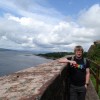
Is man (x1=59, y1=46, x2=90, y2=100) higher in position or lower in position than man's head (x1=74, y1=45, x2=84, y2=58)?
lower

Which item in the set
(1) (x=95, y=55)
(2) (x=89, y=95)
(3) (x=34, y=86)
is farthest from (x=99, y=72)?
(1) (x=95, y=55)

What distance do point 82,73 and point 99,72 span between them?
437 centimetres

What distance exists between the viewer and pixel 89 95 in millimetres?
8734

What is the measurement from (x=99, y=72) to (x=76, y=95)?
13.6ft

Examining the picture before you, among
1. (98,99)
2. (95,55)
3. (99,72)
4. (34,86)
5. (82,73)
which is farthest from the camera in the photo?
(95,55)

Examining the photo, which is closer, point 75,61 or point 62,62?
point 75,61

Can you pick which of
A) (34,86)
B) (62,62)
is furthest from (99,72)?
(34,86)

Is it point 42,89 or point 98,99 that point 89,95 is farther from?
point 42,89

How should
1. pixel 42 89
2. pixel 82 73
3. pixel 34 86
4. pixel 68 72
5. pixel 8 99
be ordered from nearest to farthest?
pixel 8 99 < pixel 42 89 < pixel 34 86 < pixel 82 73 < pixel 68 72

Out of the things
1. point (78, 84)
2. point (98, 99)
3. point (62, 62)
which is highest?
point (62, 62)

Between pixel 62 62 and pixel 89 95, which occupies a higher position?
pixel 62 62

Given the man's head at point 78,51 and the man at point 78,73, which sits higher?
the man's head at point 78,51

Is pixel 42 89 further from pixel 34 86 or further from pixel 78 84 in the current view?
pixel 78 84

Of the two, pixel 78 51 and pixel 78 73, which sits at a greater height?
pixel 78 51
